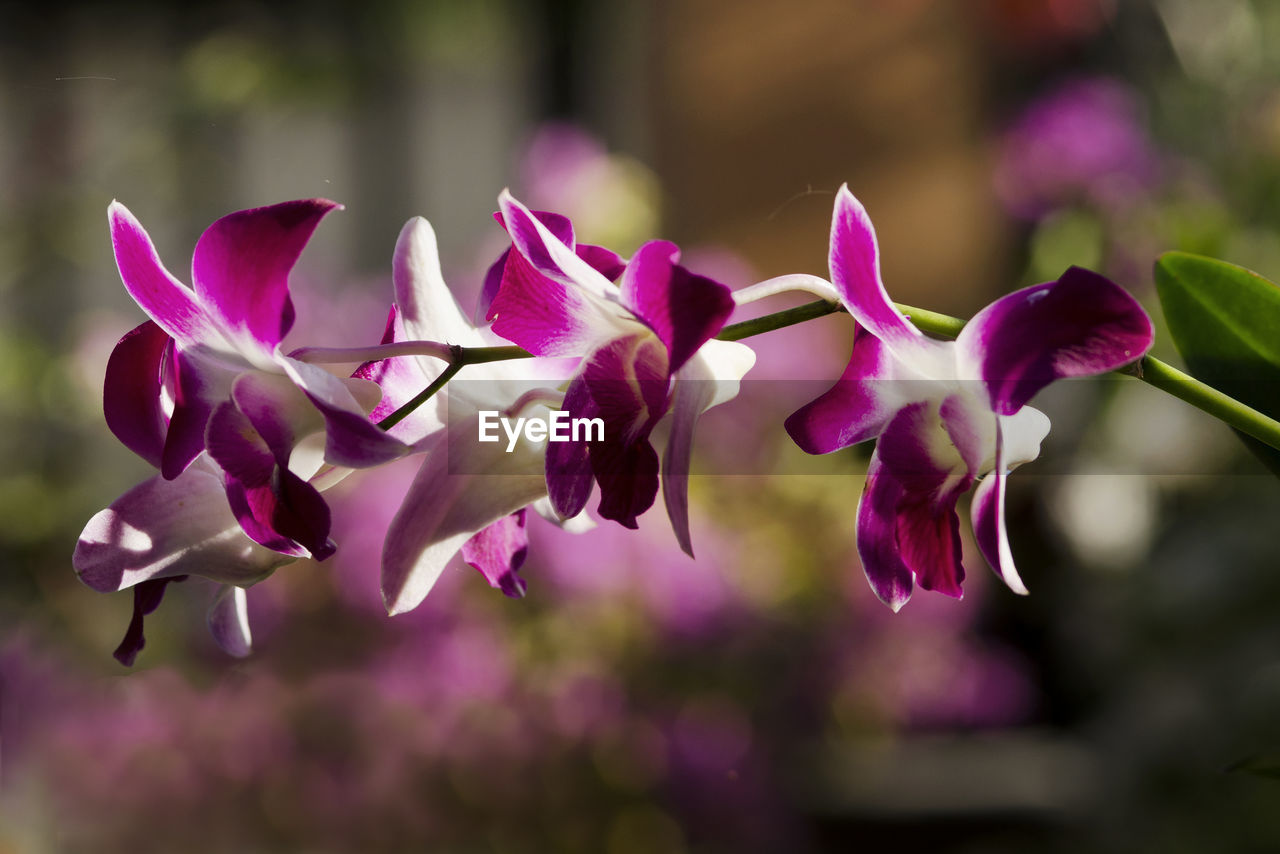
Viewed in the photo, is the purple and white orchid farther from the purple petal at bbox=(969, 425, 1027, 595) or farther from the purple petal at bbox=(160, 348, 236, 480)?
the purple petal at bbox=(969, 425, 1027, 595)

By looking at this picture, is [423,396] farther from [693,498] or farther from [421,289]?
[693,498]

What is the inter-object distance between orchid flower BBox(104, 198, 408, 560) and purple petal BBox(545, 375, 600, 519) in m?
0.04

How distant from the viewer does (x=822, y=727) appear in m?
1.34

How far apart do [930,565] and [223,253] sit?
16cm

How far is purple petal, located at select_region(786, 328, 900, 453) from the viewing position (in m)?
0.27

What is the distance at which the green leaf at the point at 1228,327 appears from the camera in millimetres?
326

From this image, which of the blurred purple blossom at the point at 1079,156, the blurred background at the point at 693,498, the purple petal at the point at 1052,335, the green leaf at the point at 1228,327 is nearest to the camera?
the purple petal at the point at 1052,335

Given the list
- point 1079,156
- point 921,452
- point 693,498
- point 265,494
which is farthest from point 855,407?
point 1079,156

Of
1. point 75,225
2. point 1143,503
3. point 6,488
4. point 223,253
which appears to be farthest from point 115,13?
point 223,253

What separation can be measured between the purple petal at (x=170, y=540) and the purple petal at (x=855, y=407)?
12 cm

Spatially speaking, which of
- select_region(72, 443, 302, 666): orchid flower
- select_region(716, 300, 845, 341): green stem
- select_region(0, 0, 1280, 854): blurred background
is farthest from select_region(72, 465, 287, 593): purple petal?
select_region(0, 0, 1280, 854): blurred background

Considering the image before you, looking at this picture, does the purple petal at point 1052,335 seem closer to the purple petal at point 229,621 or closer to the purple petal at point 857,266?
the purple petal at point 857,266

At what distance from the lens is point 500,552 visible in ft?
0.97

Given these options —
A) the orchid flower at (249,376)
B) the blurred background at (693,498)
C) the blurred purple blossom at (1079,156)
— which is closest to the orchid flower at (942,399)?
the orchid flower at (249,376)
